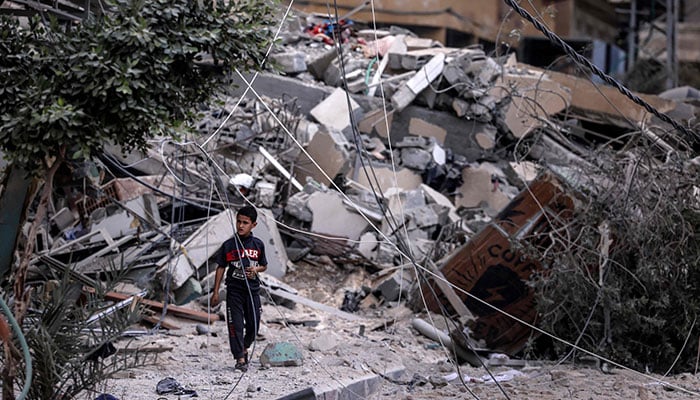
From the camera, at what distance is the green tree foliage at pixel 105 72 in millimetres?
5590

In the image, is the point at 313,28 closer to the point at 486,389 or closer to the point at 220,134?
the point at 220,134

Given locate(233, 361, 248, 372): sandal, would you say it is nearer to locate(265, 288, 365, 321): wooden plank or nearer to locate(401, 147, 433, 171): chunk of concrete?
locate(265, 288, 365, 321): wooden plank

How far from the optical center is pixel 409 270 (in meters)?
12.0

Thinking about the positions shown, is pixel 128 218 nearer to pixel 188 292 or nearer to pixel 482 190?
pixel 188 292

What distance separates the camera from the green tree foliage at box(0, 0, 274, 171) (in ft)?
18.3

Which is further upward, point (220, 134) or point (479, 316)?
point (220, 134)

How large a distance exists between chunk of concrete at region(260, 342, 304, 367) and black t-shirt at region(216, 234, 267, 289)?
2.11 ft

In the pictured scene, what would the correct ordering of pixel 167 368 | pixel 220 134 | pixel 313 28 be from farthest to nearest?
pixel 313 28
pixel 220 134
pixel 167 368

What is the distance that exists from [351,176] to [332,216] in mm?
1706

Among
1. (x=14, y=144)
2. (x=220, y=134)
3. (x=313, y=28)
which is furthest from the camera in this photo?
(x=313, y=28)

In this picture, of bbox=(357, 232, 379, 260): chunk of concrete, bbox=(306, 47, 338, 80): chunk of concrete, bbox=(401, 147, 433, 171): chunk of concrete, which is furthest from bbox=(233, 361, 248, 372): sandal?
bbox=(306, 47, 338, 80): chunk of concrete

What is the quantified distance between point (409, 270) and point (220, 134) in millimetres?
3374

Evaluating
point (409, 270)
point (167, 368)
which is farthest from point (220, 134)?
point (167, 368)

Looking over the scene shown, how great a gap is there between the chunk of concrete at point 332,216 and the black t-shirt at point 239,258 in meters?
4.70
